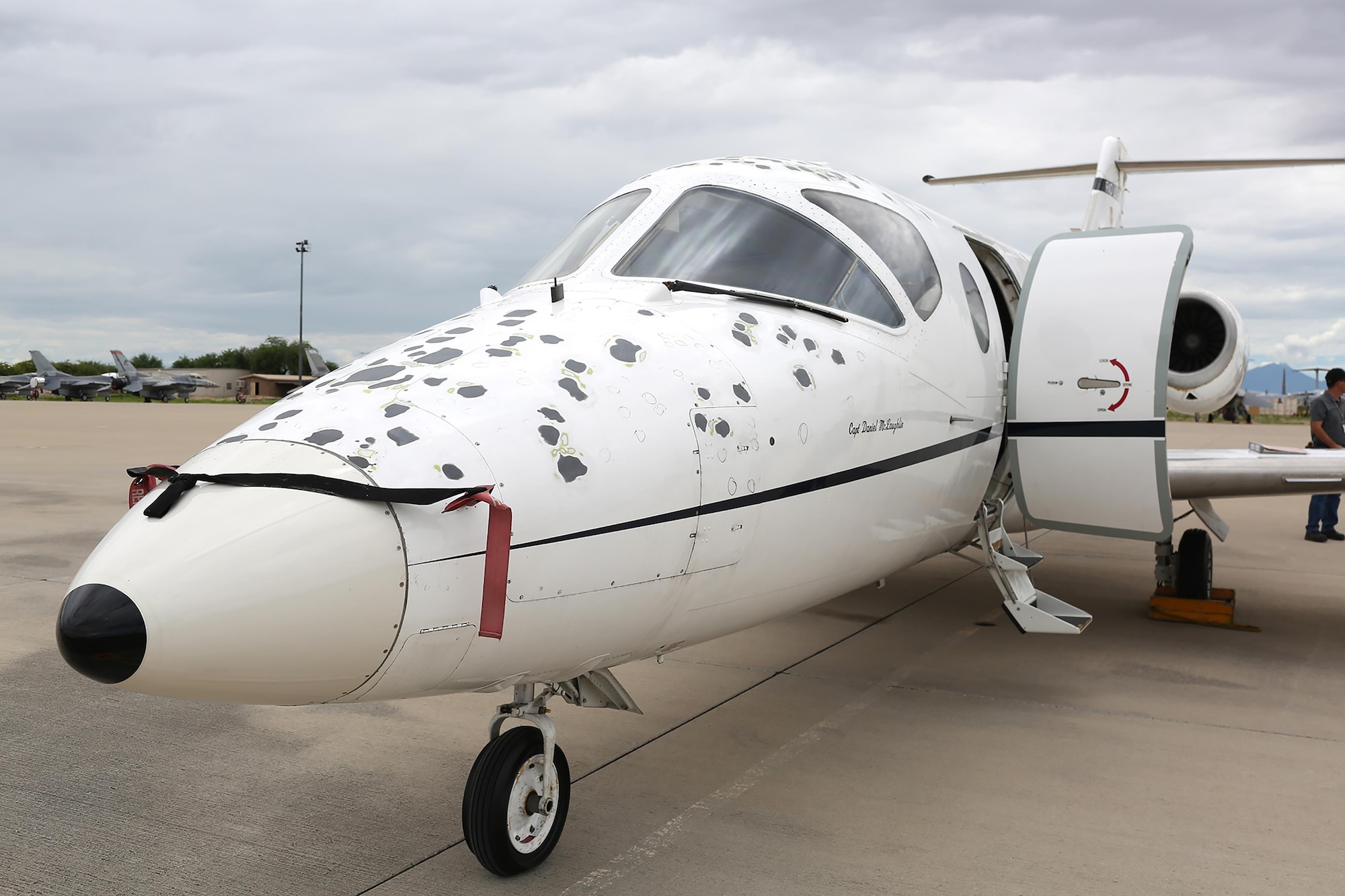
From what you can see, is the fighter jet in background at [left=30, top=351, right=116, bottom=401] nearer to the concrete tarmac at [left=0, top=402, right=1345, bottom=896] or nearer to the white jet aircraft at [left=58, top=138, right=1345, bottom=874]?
the concrete tarmac at [left=0, top=402, right=1345, bottom=896]

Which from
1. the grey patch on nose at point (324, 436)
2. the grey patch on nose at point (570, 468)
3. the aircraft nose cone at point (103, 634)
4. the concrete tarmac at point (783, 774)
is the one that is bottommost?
the concrete tarmac at point (783, 774)

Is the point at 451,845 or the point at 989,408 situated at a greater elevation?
the point at 989,408

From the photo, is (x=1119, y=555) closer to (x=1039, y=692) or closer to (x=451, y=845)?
(x=1039, y=692)

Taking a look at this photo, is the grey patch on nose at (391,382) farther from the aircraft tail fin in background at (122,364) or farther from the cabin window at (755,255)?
the aircraft tail fin in background at (122,364)

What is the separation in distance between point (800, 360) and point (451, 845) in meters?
2.27

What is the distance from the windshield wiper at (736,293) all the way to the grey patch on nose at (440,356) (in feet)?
3.07

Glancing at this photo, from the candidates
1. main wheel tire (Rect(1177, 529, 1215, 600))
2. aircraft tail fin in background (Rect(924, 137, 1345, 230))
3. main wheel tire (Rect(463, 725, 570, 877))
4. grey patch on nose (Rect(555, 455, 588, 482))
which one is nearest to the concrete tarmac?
main wheel tire (Rect(463, 725, 570, 877))

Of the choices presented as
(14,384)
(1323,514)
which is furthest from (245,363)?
(1323,514)

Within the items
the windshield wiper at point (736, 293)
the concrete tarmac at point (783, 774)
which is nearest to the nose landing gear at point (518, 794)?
the concrete tarmac at point (783, 774)

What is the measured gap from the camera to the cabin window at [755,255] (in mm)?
4207

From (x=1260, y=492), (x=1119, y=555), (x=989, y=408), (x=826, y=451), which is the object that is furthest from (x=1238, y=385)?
(x=826, y=451)

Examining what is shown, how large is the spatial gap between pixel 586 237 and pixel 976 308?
2.32m

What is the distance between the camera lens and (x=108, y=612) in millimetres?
2434

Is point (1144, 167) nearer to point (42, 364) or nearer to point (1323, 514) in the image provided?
point (1323, 514)
